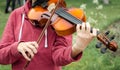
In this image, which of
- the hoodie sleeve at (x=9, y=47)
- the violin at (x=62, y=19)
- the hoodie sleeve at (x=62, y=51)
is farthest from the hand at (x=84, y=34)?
the hoodie sleeve at (x=9, y=47)

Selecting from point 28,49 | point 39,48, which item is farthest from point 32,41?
point 28,49

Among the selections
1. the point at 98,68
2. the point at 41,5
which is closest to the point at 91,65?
the point at 98,68

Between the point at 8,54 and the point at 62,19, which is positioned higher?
the point at 62,19

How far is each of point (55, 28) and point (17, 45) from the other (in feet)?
0.93

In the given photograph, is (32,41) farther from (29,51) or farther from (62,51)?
(29,51)

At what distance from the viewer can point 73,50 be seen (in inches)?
105

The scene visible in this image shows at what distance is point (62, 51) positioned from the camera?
283 centimetres

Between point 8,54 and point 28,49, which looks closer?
point 28,49

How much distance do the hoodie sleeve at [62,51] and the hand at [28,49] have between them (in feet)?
1.01

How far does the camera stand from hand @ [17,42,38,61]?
247cm

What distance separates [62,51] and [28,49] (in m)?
0.39

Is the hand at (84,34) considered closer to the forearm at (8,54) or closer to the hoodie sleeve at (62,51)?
the hoodie sleeve at (62,51)

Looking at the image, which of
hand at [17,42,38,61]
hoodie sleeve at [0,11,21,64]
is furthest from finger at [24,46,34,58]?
hoodie sleeve at [0,11,21,64]

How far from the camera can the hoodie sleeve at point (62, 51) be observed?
2729 millimetres
